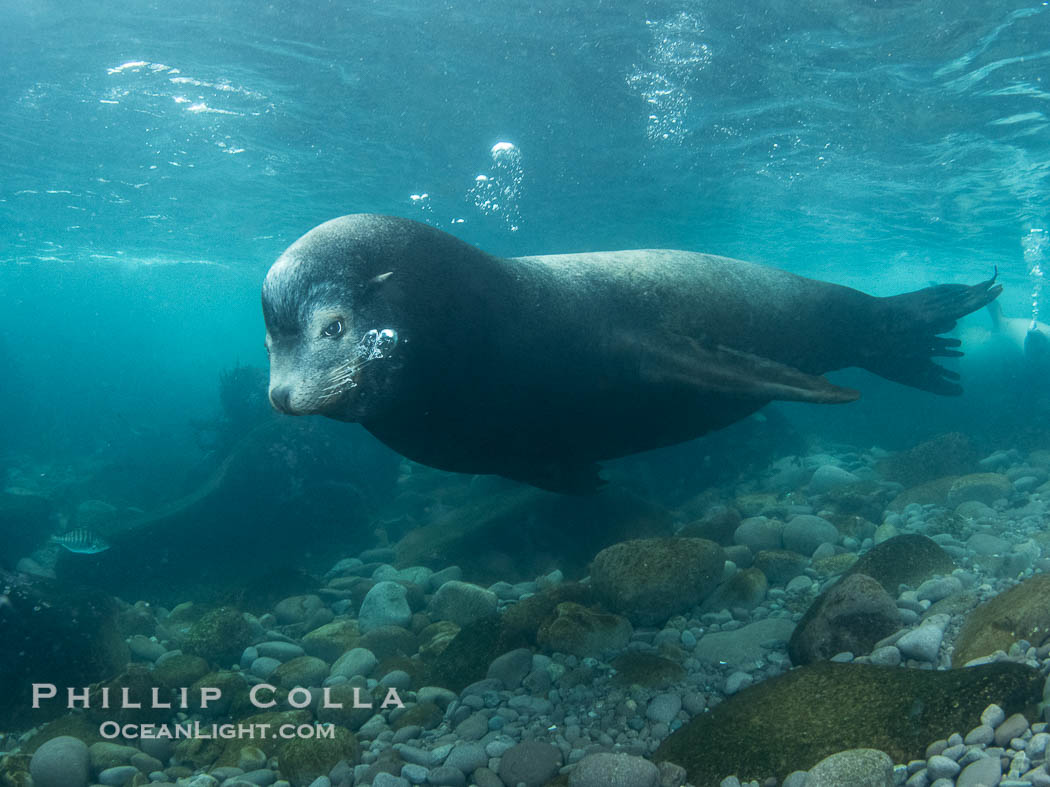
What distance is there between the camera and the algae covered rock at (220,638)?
5.21 metres

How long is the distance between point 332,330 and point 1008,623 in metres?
3.19

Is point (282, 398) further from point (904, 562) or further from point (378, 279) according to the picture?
point (904, 562)

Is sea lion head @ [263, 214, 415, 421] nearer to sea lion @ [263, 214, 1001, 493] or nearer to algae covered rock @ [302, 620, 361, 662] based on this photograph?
sea lion @ [263, 214, 1001, 493]

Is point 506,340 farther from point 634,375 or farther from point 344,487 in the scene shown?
point 344,487

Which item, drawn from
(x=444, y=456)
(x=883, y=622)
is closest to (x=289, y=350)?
(x=444, y=456)

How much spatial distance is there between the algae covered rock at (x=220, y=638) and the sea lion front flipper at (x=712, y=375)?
13.3 ft

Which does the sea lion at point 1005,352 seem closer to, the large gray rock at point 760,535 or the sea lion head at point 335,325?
the large gray rock at point 760,535

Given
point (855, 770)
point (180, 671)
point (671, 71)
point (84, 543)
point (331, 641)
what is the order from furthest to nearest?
point (671, 71) → point (84, 543) → point (331, 641) → point (180, 671) → point (855, 770)

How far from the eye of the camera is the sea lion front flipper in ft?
12.8

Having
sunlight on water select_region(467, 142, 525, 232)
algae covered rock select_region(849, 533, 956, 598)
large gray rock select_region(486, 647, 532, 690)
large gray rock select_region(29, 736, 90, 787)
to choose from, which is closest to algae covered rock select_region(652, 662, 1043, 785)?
large gray rock select_region(486, 647, 532, 690)

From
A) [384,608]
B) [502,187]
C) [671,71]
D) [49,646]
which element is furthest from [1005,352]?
[49,646]

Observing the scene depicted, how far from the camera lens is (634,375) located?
3.92 meters

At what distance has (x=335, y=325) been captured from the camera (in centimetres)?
290

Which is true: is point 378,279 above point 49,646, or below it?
above
